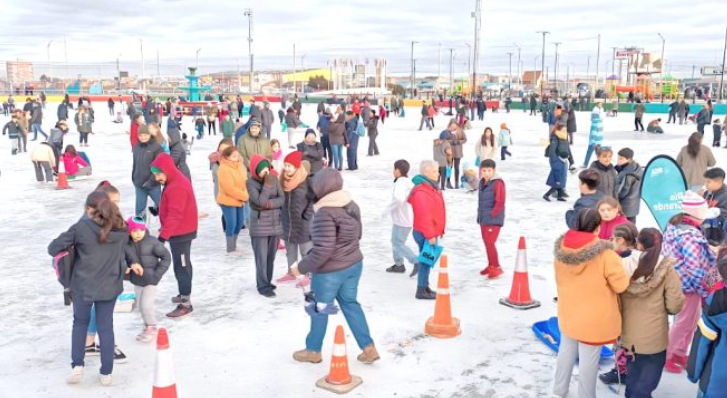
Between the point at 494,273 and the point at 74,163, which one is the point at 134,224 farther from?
the point at 74,163

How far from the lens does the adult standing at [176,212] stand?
229 inches

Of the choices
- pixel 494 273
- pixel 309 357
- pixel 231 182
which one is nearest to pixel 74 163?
pixel 231 182

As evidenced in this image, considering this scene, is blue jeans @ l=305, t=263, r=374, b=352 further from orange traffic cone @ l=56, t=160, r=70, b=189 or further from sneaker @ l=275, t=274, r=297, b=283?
orange traffic cone @ l=56, t=160, r=70, b=189

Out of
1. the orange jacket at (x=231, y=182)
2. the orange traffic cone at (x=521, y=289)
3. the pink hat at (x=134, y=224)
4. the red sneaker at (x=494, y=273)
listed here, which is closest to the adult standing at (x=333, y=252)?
the pink hat at (x=134, y=224)

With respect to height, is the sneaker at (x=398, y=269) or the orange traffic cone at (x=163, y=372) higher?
the orange traffic cone at (x=163, y=372)

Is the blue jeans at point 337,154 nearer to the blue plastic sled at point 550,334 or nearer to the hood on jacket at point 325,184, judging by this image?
the blue plastic sled at point 550,334

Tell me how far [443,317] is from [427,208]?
1159 millimetres

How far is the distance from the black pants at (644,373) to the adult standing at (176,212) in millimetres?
4036

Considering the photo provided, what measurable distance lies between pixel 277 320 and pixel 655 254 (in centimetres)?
352

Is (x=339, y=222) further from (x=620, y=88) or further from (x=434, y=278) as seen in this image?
(x=620, y=88)

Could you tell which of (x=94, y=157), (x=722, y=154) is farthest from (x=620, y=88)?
(x=94, y=157)

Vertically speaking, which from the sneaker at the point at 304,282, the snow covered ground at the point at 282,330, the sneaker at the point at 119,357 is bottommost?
the snow covered ground at the point at 282,330

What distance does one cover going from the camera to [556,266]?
4016 millimetres

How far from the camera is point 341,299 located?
471cm
